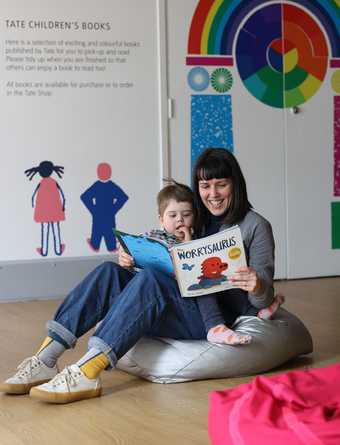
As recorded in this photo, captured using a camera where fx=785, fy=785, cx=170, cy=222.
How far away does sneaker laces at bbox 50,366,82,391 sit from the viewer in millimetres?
2477

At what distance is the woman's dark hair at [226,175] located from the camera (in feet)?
9.21

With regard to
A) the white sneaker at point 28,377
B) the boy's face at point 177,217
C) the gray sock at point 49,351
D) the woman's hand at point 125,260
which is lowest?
the white sneaker at point 28,377

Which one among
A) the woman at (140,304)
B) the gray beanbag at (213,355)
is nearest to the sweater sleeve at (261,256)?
the woman at (140,304)

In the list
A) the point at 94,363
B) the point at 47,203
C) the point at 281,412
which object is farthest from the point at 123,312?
the point at 47,203

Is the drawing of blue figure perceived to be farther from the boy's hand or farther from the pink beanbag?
the pink beanbag

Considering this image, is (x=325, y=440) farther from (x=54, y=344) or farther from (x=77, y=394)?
(x=54, y=344)

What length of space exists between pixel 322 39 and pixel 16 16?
80.2 inches

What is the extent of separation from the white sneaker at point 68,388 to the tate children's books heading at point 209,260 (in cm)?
44

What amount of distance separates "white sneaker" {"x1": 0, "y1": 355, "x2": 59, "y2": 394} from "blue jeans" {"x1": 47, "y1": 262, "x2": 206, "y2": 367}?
4.2 inches

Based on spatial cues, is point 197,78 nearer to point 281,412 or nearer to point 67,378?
point 67,378

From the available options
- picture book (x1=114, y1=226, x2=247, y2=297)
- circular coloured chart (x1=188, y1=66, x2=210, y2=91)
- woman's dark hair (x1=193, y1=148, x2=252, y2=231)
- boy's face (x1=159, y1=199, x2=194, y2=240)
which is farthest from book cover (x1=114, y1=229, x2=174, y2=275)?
circular coloured chart (x1=188, y1=66, x2=210, y2=91)

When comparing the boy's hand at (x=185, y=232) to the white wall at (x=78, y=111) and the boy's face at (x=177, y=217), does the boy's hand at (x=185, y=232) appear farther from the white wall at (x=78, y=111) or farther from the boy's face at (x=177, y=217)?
the white wall at (x=78, y=111)

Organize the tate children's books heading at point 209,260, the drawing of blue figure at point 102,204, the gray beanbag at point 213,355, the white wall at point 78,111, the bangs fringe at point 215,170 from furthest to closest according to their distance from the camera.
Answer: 1. the drawing of blue figure at point 102,204
2. the white wall at point 78,111
3. the bangs fringe at point 215,170
4. the gray beanbag at point 213,355
5. the tate children's books heading at point 209,260

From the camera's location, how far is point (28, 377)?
2627 mm
